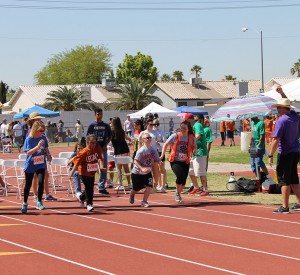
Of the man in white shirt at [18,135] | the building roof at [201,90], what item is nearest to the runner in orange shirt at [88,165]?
the man in white shirt at [18,135]

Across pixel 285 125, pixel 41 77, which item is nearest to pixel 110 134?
pixel 285 125

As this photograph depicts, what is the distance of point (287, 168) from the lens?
14250mm

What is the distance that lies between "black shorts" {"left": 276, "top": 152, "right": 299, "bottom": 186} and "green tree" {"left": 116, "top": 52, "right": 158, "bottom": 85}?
96.7 metres

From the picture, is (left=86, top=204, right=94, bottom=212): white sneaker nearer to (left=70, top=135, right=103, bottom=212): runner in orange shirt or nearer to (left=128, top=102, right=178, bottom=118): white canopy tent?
(left=70, top=135, right=103, bottom=212): runner in orange shirt

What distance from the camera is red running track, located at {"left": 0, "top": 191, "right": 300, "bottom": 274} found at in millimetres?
9477

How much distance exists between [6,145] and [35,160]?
29.8m

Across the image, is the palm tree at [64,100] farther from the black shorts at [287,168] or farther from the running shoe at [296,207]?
the black shorts at [287,168]

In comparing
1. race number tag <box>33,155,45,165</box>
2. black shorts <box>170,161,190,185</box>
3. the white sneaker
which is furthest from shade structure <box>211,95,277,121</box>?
race number tag <box>33,155,45,165</box>

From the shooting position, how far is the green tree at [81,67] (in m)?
131

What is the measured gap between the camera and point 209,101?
8800cm

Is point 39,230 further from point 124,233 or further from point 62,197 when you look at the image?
point 62,197

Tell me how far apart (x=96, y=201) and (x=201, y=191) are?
2617 mm

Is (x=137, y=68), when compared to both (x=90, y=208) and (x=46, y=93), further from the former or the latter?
(x=90, y=208)

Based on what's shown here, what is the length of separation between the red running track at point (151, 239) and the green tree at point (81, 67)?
115 metres
